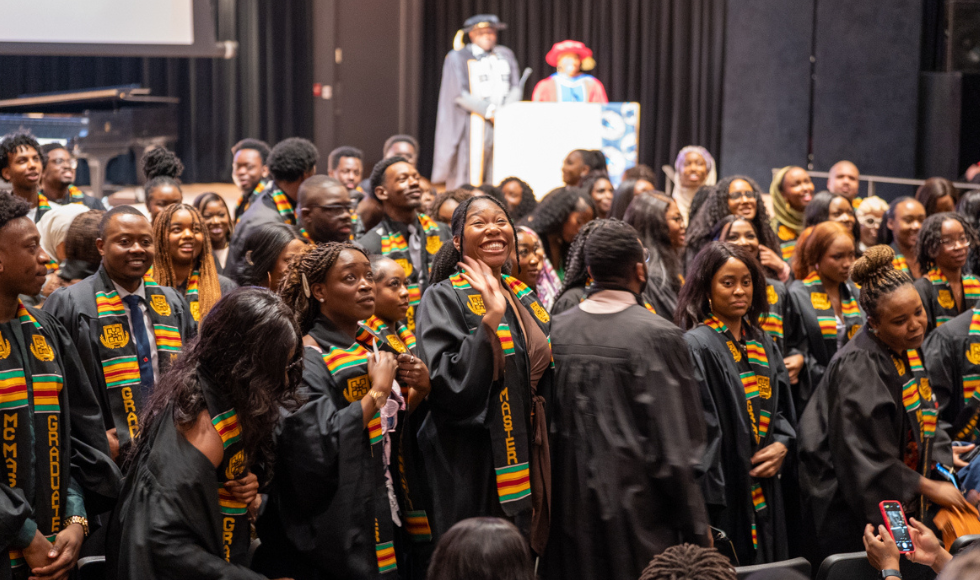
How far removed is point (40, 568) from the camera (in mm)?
2564

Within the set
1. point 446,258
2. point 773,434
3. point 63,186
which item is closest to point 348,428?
point 446,258

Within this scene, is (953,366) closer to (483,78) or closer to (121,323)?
(121,323)

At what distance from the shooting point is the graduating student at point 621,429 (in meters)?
2.92

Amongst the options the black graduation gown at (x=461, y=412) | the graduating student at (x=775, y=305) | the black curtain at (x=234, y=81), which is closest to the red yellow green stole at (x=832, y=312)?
the graduating student at (x=775, y=305)

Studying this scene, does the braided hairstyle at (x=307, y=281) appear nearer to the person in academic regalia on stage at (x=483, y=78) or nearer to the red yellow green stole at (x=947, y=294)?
the red yellow green stole at (x=947, y=294)

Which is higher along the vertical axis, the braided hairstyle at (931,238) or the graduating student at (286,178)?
the graduating student at (286,178)

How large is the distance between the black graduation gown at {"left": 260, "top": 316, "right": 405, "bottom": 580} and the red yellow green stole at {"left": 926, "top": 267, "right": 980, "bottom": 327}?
10.9ft

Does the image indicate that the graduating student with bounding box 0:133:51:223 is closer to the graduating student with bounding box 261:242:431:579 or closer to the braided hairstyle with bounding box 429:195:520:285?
the braided hairstyle with bounding box 429:195:520:285

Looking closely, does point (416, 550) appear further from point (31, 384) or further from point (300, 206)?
point (300, 206)

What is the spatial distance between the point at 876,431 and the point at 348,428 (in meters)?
1.76

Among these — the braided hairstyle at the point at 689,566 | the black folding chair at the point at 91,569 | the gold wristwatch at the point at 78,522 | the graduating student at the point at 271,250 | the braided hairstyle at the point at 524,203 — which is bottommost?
the black folding chair at the point at 91,569

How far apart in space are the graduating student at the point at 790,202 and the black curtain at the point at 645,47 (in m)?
6.60

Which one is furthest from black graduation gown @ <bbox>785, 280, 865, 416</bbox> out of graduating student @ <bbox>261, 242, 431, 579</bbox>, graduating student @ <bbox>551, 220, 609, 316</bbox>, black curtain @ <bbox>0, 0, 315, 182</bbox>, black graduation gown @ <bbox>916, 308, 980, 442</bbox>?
black curtain @ <bbox>0, 0, 315, 182</bbox>

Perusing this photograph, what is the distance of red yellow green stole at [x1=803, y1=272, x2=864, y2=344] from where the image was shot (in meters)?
4.31
